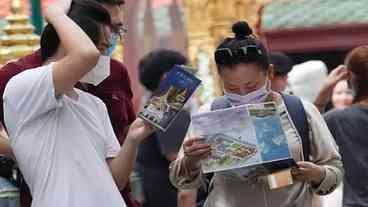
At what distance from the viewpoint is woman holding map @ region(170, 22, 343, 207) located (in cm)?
515

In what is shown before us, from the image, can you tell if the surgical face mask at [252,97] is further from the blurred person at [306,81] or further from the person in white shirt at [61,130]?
the blurred person at [306,81]

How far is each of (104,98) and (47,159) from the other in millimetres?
873

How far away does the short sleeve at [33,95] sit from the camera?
4.68 metres

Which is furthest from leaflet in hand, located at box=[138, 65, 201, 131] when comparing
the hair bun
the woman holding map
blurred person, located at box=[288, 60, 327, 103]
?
blurred person, located at box=[288, 60, 327, 103]

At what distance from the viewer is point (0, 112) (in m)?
5.26

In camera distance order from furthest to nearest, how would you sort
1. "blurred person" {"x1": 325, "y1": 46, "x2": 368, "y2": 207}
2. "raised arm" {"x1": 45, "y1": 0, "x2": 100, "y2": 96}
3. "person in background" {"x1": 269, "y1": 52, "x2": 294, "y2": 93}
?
"person in background" {"x1": 269, "y1": 52, "x2": 294, "y2": 93} < "blurred person" {"x1": 325, "y1": 46, "x2": 368, "y2": 207} < "raised arm" {"x1": 45, "y1": 0, "x2": 100, "y2": 96}

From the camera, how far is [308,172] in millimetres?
5086

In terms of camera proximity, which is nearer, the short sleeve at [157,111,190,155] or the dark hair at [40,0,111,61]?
the dark hair at [40,0,111,61]

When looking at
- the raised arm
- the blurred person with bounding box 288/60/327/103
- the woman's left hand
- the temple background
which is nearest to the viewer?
the raised arm

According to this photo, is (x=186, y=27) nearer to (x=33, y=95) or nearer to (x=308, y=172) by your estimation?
(x=308, y=172)

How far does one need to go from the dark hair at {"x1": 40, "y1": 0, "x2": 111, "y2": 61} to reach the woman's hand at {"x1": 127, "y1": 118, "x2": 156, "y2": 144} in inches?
13.4

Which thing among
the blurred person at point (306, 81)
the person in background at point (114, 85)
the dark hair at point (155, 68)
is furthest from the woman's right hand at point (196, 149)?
the blurred person at point (306, 81)

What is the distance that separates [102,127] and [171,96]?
0.28 meters

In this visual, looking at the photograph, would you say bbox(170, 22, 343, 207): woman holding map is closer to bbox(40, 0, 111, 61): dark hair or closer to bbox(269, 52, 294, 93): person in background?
bbox(40, 0, 111, 61): dark hair
